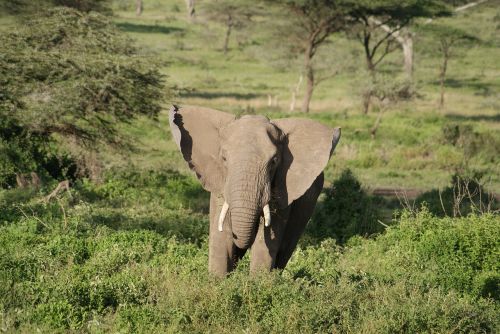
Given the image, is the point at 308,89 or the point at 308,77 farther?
the point at 308,77

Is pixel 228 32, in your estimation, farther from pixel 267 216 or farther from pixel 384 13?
pixel 267 216

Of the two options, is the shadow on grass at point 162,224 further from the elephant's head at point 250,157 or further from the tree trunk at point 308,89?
the tree trunk at point 308,89

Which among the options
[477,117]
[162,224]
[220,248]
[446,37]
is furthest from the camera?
[446,37]

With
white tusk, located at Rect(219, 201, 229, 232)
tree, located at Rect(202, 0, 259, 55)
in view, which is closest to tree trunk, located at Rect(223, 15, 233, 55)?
tree, located at Rect(202, 0, 259, 55)

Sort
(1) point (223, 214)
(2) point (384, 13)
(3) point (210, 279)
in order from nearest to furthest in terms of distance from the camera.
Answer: (1) point (223, 214) < (3) point (210, 279) < (2) point (384, 13)

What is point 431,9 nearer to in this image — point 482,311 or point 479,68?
point 479,68

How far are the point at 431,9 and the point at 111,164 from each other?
60.4ft

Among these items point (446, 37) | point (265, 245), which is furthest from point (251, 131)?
point (446, 37)

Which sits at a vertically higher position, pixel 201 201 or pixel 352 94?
pixel 201 201

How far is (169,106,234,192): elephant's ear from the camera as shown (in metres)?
8.02

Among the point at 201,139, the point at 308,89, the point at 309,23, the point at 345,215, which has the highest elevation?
the point at 201,139

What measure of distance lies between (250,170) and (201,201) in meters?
7.90

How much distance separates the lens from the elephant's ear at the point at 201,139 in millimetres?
8023

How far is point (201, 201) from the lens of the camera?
15.2m
